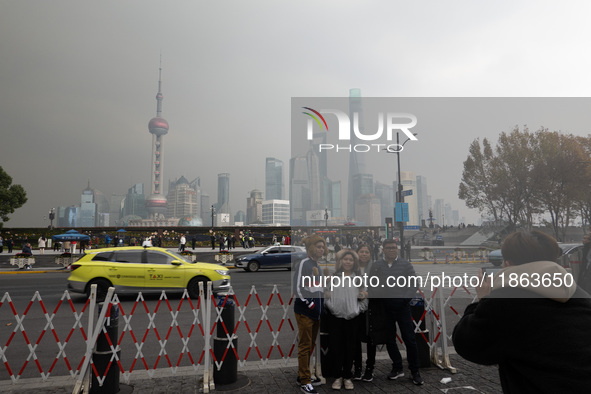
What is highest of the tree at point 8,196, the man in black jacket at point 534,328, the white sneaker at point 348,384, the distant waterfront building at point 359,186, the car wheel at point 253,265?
the tree at point 8,196

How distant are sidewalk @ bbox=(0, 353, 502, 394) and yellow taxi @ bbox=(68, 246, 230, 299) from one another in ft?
18.9

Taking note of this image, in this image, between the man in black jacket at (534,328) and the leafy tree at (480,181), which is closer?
the man in black jacket at (534,328)

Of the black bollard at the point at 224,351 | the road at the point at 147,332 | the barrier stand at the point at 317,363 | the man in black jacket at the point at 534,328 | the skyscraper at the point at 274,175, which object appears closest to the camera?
the man in black jacket at the point at 534,328

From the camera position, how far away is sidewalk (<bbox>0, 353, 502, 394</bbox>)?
15.6 feet

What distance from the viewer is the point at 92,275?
10.6 m

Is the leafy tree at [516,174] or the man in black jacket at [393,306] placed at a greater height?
the leafy tree at [516,174]

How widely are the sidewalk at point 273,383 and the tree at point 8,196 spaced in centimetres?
4637

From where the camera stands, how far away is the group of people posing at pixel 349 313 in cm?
479

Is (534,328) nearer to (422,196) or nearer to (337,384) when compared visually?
(337,384)

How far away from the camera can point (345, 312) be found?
484cm

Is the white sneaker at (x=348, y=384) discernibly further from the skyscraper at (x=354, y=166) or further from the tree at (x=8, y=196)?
the tree at (x=8, y=196)

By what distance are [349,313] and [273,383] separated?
1.42 metres

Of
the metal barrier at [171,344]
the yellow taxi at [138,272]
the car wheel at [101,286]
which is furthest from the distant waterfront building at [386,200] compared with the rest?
the car wheel at [101,286]

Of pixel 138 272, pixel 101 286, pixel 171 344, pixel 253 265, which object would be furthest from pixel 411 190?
pixel 253 265
